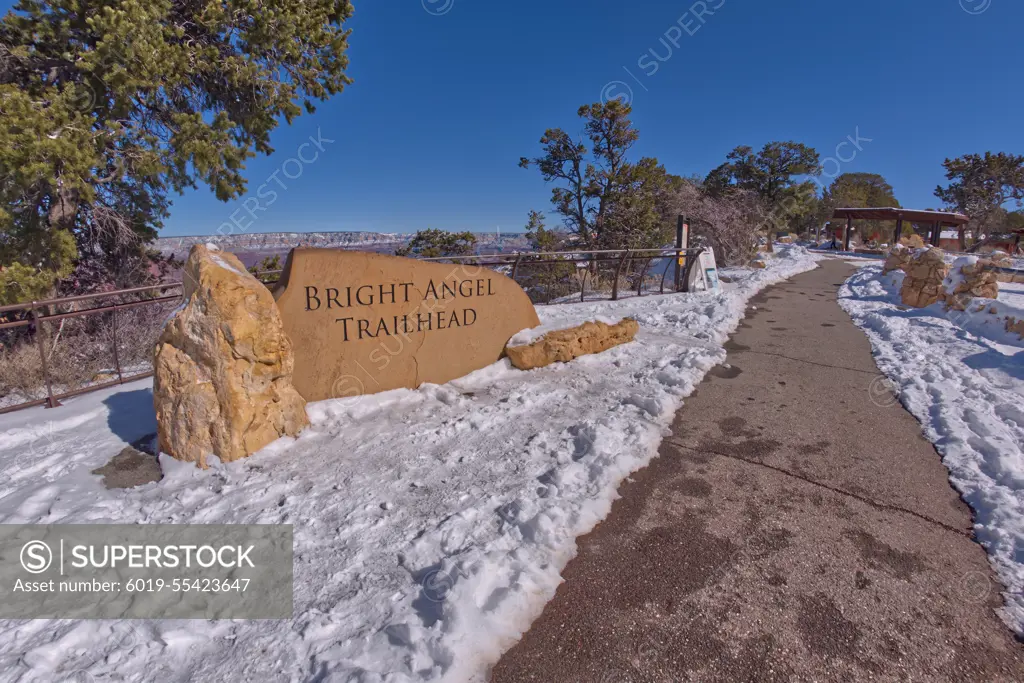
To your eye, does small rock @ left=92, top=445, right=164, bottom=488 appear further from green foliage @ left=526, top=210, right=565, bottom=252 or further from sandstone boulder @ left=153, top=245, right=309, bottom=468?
green foliage @ left=526, top=210, right=565, bottom=252

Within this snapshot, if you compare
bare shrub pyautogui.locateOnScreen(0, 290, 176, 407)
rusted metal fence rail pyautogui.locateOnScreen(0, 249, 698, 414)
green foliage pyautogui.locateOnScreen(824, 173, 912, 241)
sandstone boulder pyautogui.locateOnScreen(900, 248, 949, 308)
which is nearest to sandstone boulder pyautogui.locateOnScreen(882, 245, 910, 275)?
sandstone boulder pyautogui.locateOnScreen(900, 248, 949, 308)

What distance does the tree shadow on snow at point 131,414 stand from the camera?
13.1ft

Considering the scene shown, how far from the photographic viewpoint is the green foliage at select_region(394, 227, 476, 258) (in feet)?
40.7

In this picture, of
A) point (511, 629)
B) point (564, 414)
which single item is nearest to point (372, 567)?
point (511, 629)

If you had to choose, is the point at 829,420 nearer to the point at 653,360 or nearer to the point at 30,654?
the point at 653,360

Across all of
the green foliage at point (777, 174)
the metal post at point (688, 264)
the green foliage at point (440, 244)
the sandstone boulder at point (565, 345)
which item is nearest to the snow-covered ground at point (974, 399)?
the sandstone boulder at point (565, 345)

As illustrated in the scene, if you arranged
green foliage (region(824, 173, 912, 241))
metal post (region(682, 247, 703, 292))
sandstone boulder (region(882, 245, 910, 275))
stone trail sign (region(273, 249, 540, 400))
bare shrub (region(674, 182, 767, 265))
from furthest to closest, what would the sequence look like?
green foliage (region(824, 173, 912, 241)), bare shrub (region(674, 182, 767, 265)), sandstone boulder (region(882, 245, 910, 275)), metal post (region(682, 247, 703, 292)), stone trail sign (region(273, 249, 540, 400))

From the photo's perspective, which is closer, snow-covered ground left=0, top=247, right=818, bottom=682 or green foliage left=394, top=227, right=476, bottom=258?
snow-covered ground left=0, top=247, right=818, bottom=682

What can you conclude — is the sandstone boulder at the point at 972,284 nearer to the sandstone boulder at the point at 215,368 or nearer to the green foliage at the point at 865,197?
the sandstone boulder at the point at 215,368

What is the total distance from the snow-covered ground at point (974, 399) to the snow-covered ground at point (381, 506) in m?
1.94

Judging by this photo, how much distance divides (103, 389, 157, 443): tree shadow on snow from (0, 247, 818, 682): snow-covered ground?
3 cm

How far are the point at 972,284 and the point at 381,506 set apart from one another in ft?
37.0

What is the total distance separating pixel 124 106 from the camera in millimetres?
6605

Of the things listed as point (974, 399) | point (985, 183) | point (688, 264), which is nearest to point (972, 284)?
point (688, 264)
